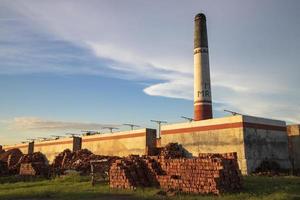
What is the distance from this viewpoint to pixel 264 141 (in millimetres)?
28109

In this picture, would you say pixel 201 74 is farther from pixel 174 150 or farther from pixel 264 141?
pixel 264 141

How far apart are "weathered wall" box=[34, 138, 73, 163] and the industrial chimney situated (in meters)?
23.1

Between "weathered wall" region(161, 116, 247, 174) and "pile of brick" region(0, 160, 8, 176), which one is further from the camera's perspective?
"pile of brick" region(0, 160, 8, 176)

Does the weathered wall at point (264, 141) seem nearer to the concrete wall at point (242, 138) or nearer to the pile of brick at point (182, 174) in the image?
the concrete wall at point (242, 138)

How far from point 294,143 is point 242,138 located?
23.6ft

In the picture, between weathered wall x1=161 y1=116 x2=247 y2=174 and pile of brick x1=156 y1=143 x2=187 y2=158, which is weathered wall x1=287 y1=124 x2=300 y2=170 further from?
pile of brick x1=156 y1=143 x2=187 y2=158

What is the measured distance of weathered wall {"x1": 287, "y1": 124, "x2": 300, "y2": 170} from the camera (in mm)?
30163

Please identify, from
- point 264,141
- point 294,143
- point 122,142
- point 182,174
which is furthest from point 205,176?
point 122,142

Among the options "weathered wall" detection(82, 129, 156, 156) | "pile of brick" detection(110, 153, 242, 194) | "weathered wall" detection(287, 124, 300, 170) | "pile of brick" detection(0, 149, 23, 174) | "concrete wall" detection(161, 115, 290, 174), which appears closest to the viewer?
"pile of brick" detection(110, 153, 242, 194)

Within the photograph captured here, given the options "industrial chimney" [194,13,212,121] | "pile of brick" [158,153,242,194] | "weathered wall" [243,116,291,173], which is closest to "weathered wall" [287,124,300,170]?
"weathered wall" [243,116,291,173]

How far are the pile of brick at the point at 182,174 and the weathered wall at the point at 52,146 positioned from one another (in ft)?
105

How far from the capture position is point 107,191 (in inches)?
691

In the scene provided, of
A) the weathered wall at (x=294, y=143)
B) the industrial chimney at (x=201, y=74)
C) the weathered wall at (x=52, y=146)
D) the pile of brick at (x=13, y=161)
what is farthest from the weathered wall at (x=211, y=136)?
the weathered wall at (x=52, y=146)

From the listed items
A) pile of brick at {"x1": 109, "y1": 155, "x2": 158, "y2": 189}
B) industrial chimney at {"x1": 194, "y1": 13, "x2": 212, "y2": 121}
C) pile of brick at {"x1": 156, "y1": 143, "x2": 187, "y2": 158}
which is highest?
industrial chimney at {"x1": 194, "y1": 13, "x2": 212, "y2": 121}
